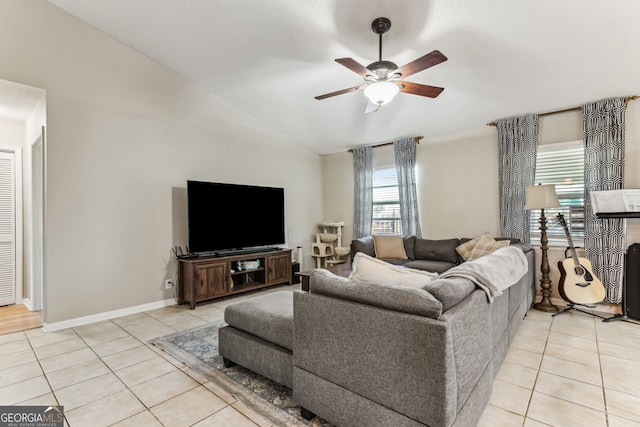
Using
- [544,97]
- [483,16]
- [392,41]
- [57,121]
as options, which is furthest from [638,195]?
[57,121]

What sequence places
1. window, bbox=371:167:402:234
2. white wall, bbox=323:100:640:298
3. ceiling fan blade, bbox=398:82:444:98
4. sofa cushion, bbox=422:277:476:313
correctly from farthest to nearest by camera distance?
window, bbox=371:167:402:234, white wall, bbox=323:100:640:298, ceiling fan blade, bbox=398:82:444:98, sofa cushion, bbox=422:277:476:313

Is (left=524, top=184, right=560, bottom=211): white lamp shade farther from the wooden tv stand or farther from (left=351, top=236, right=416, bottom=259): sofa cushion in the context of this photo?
the wooden tv stand

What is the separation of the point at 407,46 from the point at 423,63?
799 mm

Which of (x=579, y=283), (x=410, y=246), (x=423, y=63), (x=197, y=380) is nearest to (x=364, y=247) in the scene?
(x=410, y=246)

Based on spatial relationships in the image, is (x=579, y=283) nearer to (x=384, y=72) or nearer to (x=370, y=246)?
(x=370, y=246)

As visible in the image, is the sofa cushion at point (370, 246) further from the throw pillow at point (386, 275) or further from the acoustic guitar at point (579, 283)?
the throw pillow at point (386, 275)

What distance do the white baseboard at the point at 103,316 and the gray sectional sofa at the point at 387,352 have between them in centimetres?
261

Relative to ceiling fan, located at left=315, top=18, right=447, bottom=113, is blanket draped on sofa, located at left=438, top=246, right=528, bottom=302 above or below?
below

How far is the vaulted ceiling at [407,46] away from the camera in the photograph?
8.36 ft

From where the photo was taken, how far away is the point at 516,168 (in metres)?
4.13

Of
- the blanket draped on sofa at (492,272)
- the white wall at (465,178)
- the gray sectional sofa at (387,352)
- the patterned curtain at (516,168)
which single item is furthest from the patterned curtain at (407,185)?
the gray sectional sofa at (387,352)

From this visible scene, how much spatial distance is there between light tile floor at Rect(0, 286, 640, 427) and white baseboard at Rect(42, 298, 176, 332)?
0.11 meters

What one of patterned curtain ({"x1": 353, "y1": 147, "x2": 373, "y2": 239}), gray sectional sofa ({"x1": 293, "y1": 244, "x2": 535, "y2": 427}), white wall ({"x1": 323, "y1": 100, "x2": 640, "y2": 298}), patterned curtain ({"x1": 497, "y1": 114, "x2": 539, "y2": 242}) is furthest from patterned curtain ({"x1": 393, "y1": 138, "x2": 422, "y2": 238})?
gray sectional sofa ({"x1": 293, "y1": 244, "x2": 535, "y2": 427})

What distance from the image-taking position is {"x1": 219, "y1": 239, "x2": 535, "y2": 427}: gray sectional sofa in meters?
1.26
